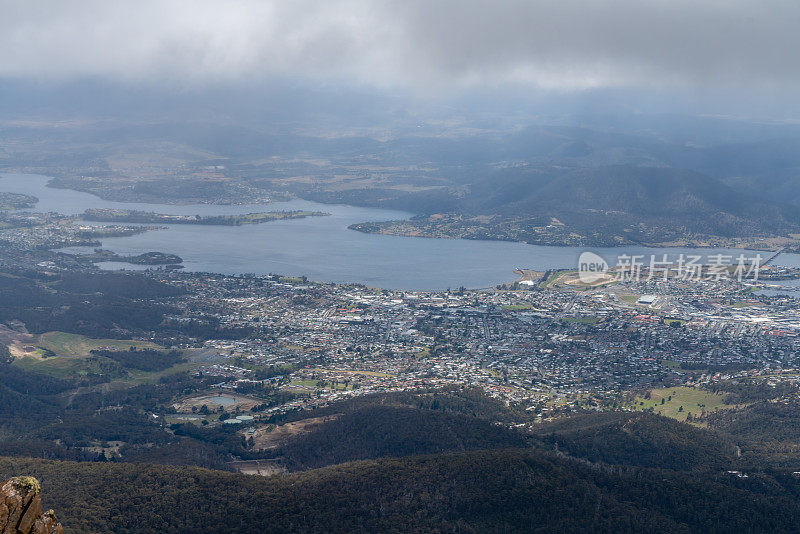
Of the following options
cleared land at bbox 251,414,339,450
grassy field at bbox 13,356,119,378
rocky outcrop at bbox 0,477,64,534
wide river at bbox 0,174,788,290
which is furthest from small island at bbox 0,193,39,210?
rocky outcrop at bbox 0,477,64,534

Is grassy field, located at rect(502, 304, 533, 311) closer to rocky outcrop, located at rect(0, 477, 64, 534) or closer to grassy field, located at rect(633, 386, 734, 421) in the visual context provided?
grassy field, located at rect(633, 386, 734, 421)

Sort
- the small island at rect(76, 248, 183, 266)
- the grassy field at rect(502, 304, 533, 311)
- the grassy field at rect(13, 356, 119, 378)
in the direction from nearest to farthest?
1. the grassy field at rect(13, 356, 119, 378)
2. the grassy field at rect(502, 304, 533, 311)
3. the small island at rect(76, 248, 183, 266)

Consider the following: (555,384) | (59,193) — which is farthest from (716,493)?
(59,193)

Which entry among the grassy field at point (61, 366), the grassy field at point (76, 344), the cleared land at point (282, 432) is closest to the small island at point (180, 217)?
the grassy field at point (76, 344)

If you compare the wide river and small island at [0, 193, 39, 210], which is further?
small island at [0, 193, 39, 210]

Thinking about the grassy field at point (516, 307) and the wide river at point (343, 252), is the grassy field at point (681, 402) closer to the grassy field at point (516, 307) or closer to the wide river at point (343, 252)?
the grassy field at point (516, 307)

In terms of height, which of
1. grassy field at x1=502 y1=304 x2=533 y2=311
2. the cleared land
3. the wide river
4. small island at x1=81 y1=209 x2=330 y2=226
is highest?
small island at x1=81 y1=209 x2=330 y2=226

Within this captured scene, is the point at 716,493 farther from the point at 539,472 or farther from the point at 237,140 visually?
the point at 237,140
